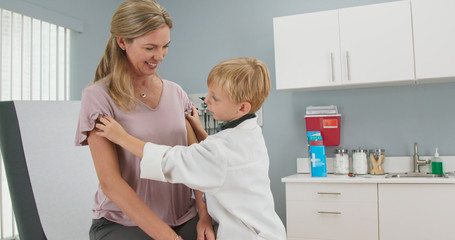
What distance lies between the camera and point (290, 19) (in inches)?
112

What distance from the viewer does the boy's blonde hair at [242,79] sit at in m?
1.19

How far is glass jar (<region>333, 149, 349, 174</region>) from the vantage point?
2846 mm

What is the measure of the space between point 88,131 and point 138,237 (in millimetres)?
378

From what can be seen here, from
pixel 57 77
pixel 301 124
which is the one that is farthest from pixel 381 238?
pixel 57 77

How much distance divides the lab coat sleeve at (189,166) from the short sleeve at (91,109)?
0.22 meters

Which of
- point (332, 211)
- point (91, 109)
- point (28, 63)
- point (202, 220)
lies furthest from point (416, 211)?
point (28, 63)

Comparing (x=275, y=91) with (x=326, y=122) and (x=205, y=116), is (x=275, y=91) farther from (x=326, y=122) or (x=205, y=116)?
(x=205, y=116)

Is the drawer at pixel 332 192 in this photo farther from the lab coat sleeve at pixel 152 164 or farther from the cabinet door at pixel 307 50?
the lab coat sleeve at pixel 152 164

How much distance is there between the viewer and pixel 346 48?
2.70 metres

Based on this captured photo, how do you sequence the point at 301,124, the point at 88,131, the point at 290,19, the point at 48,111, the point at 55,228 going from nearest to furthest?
1. the point at 88,131
2. the point at 55,228
3. the point at 48,111
4. the point at 290,19
5. the point at 301,124

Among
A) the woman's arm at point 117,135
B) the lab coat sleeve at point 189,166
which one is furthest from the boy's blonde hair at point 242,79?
the woman's arm at point 117,135

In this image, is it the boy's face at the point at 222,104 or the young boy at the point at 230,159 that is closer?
the young boy at the point at 230,159

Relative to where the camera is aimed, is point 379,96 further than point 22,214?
Yes

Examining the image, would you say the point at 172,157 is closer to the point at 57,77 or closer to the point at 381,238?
the point at 381,238
